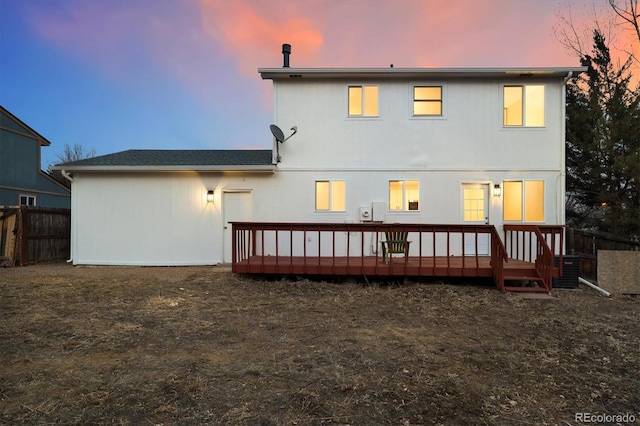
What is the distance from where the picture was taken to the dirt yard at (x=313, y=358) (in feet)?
8.21

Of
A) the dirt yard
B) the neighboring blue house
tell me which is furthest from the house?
the neighboring blue house

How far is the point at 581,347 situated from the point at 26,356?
5606 millimetres

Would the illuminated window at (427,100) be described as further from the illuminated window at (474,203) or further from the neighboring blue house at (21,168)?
the neighboring blue house at (21,168)

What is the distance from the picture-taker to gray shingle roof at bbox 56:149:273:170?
905 cm

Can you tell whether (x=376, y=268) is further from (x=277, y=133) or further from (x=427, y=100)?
(x=427, y=100)

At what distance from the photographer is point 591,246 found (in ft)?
28.9

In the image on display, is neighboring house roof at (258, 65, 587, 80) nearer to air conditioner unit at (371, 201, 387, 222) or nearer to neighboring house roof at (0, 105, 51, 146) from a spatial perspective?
air conditioner unit at (371, 201, 387, 222)

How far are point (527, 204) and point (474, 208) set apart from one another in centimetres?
129

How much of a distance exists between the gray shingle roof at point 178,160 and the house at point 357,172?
0.07 metres

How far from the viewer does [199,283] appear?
23.3 feet

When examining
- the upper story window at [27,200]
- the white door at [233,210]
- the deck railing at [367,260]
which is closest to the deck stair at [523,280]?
the deck railing at [367,260]

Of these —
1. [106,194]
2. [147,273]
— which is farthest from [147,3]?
[147,273]

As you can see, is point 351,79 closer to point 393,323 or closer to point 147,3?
point 393,323

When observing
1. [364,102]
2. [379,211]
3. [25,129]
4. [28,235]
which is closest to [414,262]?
[379,211]
